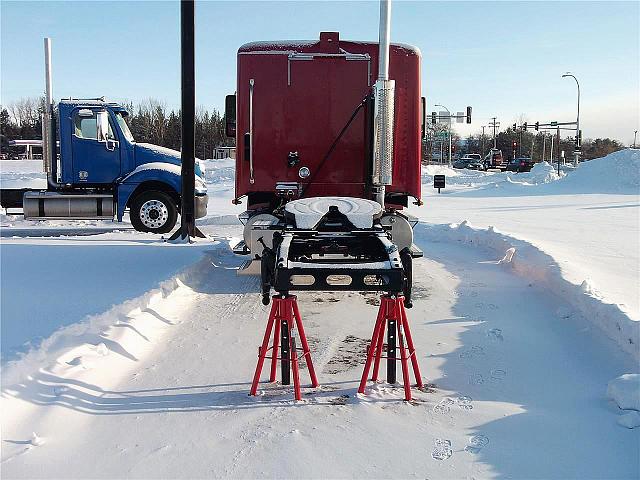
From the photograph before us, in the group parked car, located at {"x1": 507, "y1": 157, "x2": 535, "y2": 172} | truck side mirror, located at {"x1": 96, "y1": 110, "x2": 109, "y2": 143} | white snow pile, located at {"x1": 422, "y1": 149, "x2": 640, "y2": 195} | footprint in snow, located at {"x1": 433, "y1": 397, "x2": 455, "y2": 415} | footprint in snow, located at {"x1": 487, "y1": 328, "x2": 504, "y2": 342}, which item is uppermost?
truck side mirror, located at {"x1": 96, "y1": 110, "x2": 109, "y2": 143}

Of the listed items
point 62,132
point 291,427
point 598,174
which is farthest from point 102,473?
point 598,174

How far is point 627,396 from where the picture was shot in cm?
472

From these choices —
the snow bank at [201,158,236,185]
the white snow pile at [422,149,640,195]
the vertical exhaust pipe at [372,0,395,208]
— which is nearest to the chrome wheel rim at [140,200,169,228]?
the vertical exhaust pipe at [372,0,395,208]

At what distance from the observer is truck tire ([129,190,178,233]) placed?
1547 cm

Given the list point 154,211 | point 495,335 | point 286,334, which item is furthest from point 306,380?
point 154,211

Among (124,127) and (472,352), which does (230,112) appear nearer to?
(472,352)

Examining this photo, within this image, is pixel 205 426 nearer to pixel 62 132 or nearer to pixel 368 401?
pixel 368 401

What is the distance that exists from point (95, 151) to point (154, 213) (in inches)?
85.2

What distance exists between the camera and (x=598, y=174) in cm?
3631

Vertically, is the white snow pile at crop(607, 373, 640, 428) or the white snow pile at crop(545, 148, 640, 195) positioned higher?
the white snow pile at crop(545, 148, 640, 195)

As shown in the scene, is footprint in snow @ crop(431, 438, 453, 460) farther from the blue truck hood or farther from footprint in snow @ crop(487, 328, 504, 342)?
the blue truck hood

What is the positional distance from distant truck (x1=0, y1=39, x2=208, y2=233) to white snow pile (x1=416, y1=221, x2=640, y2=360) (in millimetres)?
6354

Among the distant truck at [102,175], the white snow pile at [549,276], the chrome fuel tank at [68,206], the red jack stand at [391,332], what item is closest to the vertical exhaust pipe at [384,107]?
the white snow pile at [549,276]

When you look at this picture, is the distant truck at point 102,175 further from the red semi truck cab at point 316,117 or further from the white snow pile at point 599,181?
the white snow pile at point 599,181
